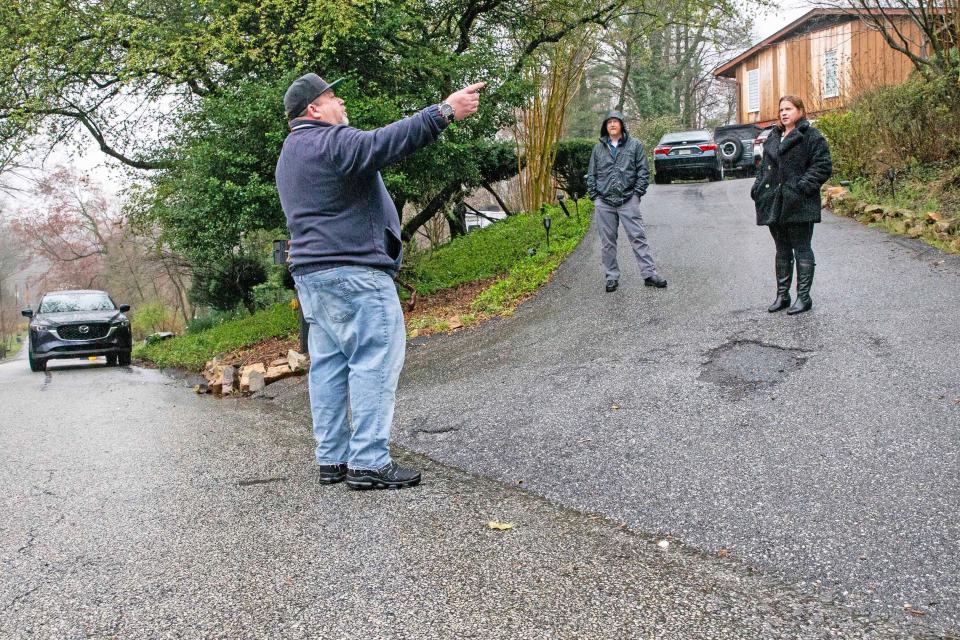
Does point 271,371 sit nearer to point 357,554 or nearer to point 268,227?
point 268,227

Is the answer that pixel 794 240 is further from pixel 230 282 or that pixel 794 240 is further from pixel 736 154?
pixel 736 154

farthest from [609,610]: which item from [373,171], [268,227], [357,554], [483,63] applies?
[483,63]

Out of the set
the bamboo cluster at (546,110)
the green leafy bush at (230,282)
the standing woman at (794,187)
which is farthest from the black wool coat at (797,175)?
the green leafy bush at (230,282)

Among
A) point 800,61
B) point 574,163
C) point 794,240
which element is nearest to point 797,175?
point 794,240

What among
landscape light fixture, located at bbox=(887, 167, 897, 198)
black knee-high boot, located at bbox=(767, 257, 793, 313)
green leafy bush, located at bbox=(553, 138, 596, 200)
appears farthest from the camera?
green leafy bush, located at bbox=(553, 138, 596, 200)

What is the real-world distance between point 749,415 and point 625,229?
4381 millimetres

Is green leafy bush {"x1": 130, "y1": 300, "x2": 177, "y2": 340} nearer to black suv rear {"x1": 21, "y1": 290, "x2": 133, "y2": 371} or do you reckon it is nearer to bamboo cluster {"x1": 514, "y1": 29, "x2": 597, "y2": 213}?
black suv rear {"x1": 21, "y1": 290, "x2": 133, "y2": 371}

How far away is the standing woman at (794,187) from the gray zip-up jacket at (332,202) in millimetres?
4256

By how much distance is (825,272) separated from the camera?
29.0 ft

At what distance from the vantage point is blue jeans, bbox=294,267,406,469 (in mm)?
3910

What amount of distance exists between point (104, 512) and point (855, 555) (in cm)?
349

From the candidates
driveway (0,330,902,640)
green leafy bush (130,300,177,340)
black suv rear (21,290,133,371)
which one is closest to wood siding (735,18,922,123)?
black suv rear (21,290,133,371)

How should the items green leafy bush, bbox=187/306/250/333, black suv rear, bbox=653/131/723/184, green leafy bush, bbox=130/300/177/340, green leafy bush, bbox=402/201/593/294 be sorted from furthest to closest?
green leafy bush, bbox=130/300/177/340 < black suv rear, bbox=653/131/723/184 < green leafy bush, bbox=187/306/250/333 < green leafy bush, bbox=402/201/593/294

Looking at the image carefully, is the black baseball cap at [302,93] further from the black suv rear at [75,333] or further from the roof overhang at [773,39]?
the roof overhang at [773,39]
